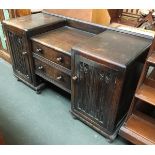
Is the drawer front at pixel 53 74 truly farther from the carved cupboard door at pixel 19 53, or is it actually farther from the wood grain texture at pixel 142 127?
the wood grain texture at pixel 142 127

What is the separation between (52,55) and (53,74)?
0.64 feet

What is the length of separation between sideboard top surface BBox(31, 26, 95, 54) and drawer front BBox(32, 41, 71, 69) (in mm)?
39

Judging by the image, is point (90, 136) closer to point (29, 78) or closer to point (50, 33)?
point (29, 78)

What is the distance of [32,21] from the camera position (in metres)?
1.70

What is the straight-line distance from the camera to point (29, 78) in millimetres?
1822

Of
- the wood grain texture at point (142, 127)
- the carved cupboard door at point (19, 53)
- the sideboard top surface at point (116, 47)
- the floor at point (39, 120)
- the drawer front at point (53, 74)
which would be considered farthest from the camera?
the carved cupboard door at point (19, 53)

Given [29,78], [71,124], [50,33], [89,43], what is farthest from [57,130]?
[50,33]

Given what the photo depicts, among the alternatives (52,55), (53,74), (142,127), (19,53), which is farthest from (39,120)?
(142,127)

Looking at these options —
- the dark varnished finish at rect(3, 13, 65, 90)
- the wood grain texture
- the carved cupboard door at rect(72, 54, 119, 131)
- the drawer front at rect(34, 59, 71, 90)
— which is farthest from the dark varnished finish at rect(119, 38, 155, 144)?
the dark varnished finish at rect(3, 13, 65, 90)

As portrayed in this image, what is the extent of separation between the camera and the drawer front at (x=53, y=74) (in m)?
1.51

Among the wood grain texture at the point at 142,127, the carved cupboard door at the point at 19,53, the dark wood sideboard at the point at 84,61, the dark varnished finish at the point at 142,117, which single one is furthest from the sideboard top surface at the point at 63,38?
the wood grain texture at the point at 142,127

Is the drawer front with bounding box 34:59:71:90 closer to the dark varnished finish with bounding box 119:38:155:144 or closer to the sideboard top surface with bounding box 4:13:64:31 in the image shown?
the sideboard top surface with bounding box 4:13:64:31
